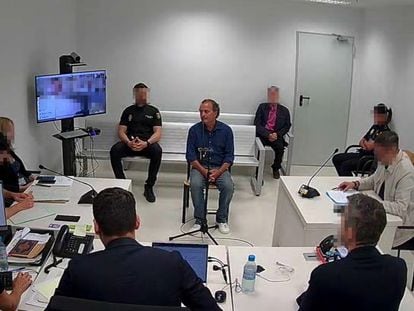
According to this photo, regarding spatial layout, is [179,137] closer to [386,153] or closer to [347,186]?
[347,186]

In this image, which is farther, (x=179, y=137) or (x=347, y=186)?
(x=179, y=137)

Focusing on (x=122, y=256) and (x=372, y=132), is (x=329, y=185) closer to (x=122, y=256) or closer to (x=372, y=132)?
(x=372, y=132)

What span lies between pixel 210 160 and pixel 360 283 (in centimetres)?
306

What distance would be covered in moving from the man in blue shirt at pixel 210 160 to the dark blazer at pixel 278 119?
60.3 inches

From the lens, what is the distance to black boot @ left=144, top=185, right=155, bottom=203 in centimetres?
530

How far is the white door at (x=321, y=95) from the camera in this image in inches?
258

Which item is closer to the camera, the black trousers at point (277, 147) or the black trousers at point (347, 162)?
the black trousers at point (347, 162)

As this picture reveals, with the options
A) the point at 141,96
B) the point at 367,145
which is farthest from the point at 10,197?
the point at 367,145

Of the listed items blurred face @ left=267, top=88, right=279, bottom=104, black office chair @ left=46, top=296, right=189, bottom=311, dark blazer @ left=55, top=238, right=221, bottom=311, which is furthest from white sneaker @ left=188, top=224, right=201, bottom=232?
black office chair @ left=46, top=296, right=189, bottom=311

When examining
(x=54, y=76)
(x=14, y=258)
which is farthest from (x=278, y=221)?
(x=54, y=76)

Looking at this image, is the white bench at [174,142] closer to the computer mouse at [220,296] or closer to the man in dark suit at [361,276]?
the computer mouse at [220,296]

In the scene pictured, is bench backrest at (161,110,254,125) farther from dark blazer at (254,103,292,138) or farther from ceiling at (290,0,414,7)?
ceiling at (290,0,414,7)

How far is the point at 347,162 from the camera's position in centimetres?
549

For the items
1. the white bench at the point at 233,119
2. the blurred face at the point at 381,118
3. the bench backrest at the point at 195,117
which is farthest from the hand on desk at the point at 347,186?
the bench backrest at the point at 195,117
